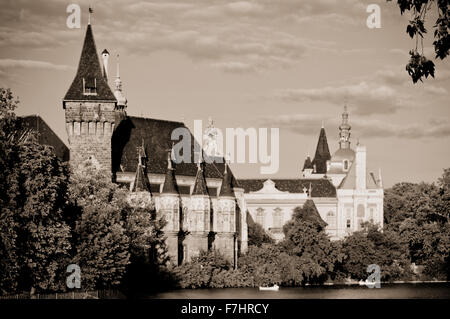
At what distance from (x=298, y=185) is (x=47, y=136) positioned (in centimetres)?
5131

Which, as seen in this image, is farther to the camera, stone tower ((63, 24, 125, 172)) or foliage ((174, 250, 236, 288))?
stone tower ((63, 24, 125, 172))

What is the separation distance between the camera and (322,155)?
15300 centimetres

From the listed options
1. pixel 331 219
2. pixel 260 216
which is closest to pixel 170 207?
pixel 260 216

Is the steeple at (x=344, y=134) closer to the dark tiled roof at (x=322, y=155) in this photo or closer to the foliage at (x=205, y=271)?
the dark tiled roof at (x=322, y=155)

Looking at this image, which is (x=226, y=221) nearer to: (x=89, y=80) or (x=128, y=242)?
(x=89, y=80)

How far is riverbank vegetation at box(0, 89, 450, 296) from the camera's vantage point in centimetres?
5394

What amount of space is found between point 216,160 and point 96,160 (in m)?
20.8

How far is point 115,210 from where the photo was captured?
7262cm

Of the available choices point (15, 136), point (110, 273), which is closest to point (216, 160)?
point (110, 273)

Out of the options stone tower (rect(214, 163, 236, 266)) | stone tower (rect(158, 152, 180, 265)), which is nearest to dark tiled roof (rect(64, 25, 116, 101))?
stone tower (rect(158, 152, 180, 265))

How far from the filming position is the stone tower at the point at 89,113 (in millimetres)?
91562

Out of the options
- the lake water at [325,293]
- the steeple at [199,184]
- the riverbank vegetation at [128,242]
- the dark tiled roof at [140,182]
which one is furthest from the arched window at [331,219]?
the dark tiled roof at [140,182]

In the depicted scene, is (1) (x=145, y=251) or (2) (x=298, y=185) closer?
(1) (x=145, y=251)

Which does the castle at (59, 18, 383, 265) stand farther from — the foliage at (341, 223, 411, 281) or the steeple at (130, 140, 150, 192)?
the foliage at (341, 223, 411, 281)
